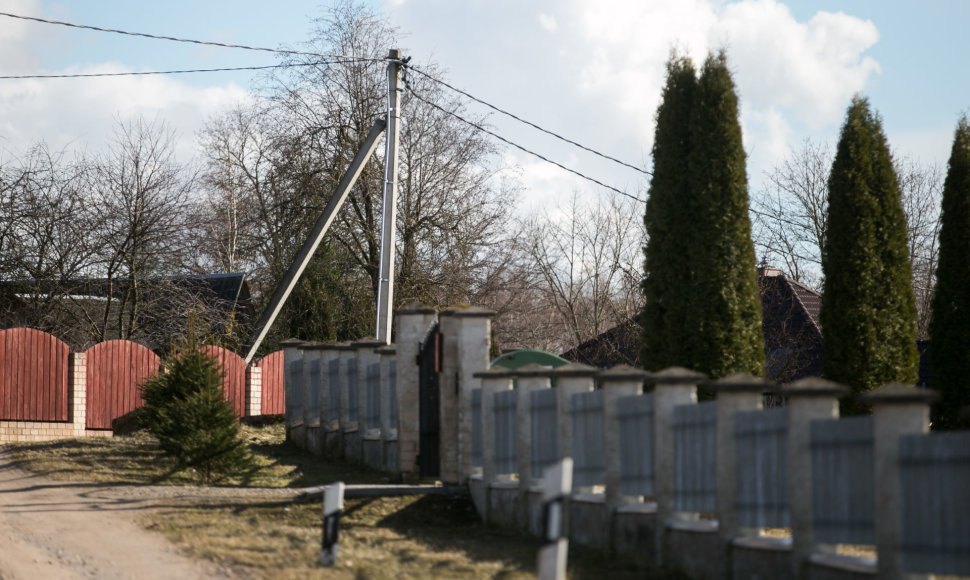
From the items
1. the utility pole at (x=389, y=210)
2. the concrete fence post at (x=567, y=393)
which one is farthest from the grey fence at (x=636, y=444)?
the utility pole at (x=389, y=210)

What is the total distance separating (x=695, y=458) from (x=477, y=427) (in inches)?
172

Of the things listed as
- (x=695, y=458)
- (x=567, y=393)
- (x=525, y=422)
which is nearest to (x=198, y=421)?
(x=525, y=422)

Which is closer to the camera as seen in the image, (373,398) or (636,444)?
(636,444)

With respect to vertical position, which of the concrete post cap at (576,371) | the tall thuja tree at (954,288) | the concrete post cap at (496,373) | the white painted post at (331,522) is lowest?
the white painted post at (331,522)

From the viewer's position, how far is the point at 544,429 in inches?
425

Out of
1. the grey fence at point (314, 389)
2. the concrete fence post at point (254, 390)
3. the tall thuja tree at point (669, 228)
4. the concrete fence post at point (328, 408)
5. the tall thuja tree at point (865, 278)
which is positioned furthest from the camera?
the concrete fence post at point (254, 390)

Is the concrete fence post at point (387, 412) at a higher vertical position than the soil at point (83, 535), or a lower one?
higher

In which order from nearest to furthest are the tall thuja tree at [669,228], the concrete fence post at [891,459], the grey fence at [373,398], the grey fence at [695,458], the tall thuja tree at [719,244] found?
the concrete fence post at [891,459], the grey fence at [695,458], the tall thuja tree at [719,244], the tall thuja tree at [669,228], the grey fence at [373,398]

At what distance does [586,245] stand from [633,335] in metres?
8.45

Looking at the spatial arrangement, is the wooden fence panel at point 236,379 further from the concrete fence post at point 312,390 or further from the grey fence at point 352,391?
the grey fence at point 352,391

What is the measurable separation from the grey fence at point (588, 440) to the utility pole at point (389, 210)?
8.94 m

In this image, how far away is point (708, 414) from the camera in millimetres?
8438

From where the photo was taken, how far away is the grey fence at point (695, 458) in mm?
8406

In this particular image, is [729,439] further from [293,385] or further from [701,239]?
[293,385]
